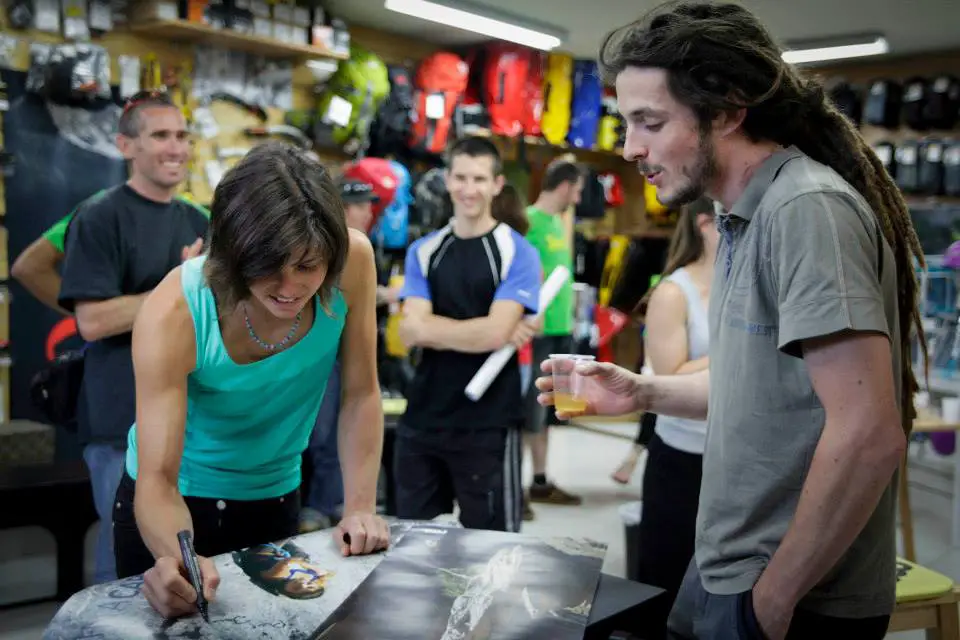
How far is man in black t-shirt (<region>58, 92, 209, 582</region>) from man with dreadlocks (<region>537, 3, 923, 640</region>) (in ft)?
6.20

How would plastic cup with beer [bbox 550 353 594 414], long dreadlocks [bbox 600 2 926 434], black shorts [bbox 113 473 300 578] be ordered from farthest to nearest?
black shorts [bbox 113 473 300 578] < plastic cup with beer [bbox 550 353 594 414] < long dreadlocks [bbox 600 2 926 434]

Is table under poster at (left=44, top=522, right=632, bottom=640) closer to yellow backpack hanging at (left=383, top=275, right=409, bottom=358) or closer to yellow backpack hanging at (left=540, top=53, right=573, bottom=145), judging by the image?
Result: yellow backpack hanging at (left=383, top=275, right=409, bottom=358)

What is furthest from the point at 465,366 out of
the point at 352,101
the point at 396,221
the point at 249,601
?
the point at 352,101

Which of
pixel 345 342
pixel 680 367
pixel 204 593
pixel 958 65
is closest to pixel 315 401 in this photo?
pixel 345 342

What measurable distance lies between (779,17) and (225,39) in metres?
4.07

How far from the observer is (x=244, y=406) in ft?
5.65

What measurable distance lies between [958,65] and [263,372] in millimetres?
8360

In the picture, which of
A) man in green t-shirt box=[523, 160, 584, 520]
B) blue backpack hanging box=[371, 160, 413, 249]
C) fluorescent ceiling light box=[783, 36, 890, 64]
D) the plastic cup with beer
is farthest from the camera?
fluorescent ceiling light box=[783, 36, 890, 64]

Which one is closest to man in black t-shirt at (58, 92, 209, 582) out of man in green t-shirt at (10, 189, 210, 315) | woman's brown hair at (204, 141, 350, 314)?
man in green t-shirt at (10, 189, 210, 315)

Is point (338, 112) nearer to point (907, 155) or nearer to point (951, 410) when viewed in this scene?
point (951, 410)

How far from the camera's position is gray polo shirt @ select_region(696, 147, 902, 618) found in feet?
3.77

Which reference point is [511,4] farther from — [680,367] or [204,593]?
[204,593]

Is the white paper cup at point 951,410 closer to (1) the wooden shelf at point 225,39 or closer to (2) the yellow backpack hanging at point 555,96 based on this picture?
(1) the wooden shelf at point 225,39

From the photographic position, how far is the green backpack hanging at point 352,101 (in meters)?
6.20
